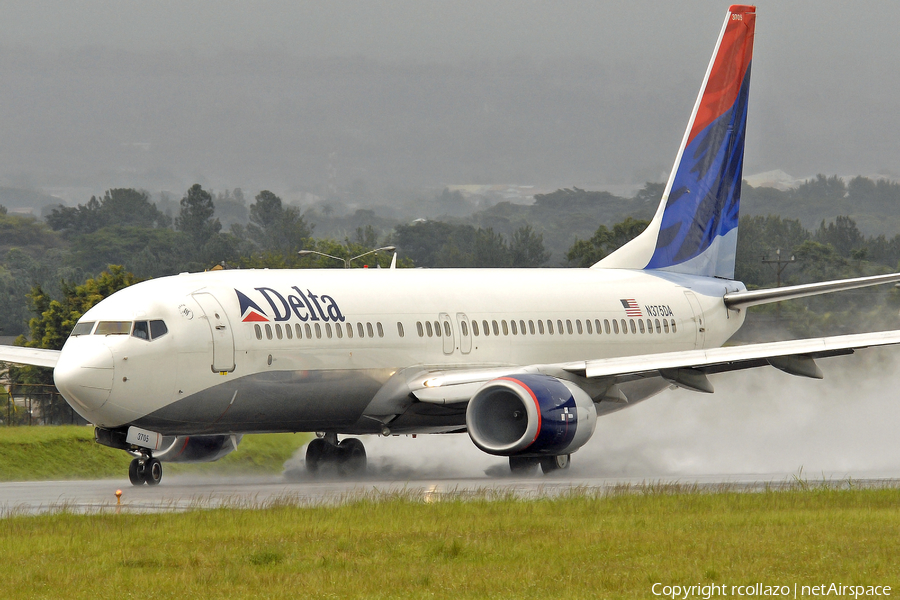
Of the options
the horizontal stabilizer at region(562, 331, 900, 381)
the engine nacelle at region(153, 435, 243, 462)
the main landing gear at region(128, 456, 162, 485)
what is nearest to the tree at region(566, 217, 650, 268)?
the horizontal stabilizer at region(562, 331, 900, 381)

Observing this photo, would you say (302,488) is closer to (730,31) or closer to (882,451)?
(882,451)

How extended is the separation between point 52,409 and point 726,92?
26970mm

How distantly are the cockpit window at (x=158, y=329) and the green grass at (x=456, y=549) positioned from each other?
5.87m

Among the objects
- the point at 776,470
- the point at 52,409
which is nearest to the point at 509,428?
the point at 776,470

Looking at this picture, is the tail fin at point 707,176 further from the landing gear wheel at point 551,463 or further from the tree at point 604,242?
the tree at point 604,242

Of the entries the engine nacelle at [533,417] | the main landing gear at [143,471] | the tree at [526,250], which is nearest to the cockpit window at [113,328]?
the main landing gear at [143,471]

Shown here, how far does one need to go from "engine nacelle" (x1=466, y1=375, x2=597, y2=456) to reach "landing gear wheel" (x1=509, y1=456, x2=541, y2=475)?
0.74 metres

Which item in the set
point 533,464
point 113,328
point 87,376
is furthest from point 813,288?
point 87,376

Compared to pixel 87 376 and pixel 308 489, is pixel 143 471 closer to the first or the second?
pixel 87 376

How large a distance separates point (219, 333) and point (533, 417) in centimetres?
551

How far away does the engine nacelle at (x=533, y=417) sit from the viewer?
23719mm

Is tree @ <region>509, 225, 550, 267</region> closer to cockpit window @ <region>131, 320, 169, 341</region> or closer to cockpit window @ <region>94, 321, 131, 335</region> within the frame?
cockpit window @ <region>131, 320, 169, 341</region>

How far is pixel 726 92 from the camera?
34.8 metres

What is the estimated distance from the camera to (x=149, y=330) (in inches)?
885
